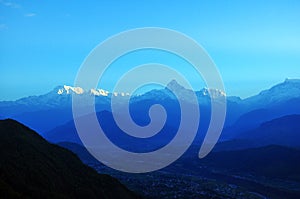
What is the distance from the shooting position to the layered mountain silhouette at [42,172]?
341ft

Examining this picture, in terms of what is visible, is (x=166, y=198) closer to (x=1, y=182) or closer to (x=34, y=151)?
(x=34, y=151)

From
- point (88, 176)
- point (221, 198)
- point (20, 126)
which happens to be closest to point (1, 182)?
point (88, 176)

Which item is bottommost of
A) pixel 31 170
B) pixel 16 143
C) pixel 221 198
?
pixel 221 198

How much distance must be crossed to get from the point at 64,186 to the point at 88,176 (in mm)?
15454

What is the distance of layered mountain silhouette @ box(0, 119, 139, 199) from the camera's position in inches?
4097

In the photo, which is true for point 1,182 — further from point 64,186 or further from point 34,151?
point 34,151

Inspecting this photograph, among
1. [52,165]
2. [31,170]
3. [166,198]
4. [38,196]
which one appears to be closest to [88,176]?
[52,165]

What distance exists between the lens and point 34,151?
432 ft

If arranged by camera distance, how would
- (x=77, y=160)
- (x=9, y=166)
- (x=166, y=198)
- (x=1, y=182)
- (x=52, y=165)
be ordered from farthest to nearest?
A: (x=166, y=198), (x=77, y=160), (x=52, y=165), (x=9, y=166), (x=1, y=182)

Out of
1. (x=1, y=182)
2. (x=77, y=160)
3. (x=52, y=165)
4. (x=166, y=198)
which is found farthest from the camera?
(x=166, y=198)

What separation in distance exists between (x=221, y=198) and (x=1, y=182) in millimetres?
121762

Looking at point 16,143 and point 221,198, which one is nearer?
point 16,143

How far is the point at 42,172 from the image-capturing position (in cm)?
11662

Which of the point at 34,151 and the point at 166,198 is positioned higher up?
the point at 34,151
